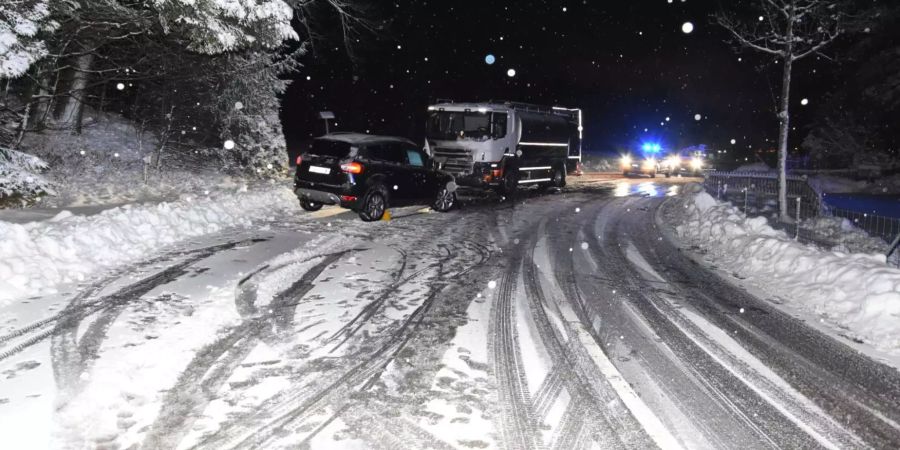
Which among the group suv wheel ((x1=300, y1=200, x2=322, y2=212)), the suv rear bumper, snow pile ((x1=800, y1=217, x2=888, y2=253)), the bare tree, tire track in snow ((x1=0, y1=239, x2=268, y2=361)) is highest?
the bare tree

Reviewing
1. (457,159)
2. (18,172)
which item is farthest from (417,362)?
(457,159)

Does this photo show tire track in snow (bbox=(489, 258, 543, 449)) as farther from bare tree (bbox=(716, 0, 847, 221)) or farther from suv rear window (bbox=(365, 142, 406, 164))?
bare tree (bbox=(716, 0, 847, 221))

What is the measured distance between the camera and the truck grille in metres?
18.6

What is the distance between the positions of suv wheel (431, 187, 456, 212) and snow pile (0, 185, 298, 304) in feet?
15.4

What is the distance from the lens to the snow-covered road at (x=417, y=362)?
401 centimetres

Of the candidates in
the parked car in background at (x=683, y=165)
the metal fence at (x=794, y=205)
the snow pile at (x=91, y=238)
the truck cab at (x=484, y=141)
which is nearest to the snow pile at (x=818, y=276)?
the metal fence at (x=794, y=205)

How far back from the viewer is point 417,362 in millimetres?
5199

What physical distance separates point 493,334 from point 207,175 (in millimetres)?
16361

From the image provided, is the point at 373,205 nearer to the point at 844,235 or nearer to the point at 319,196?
the point at 319,196

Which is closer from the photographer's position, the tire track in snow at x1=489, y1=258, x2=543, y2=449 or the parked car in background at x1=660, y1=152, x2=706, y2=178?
the tire track in snow at x1=489, y1=258, x2=543, y2=449

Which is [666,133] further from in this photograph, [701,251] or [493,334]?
[493,334]

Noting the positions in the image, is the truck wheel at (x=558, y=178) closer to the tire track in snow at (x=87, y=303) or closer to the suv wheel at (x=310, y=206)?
the suv wheel at (x=310, y=206)

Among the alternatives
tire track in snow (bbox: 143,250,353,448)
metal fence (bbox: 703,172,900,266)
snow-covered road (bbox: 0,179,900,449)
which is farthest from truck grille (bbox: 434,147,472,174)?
tire track in snow (bbox: 143,250,353,448)

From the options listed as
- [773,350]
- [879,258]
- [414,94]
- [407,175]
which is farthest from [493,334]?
[414,94]
